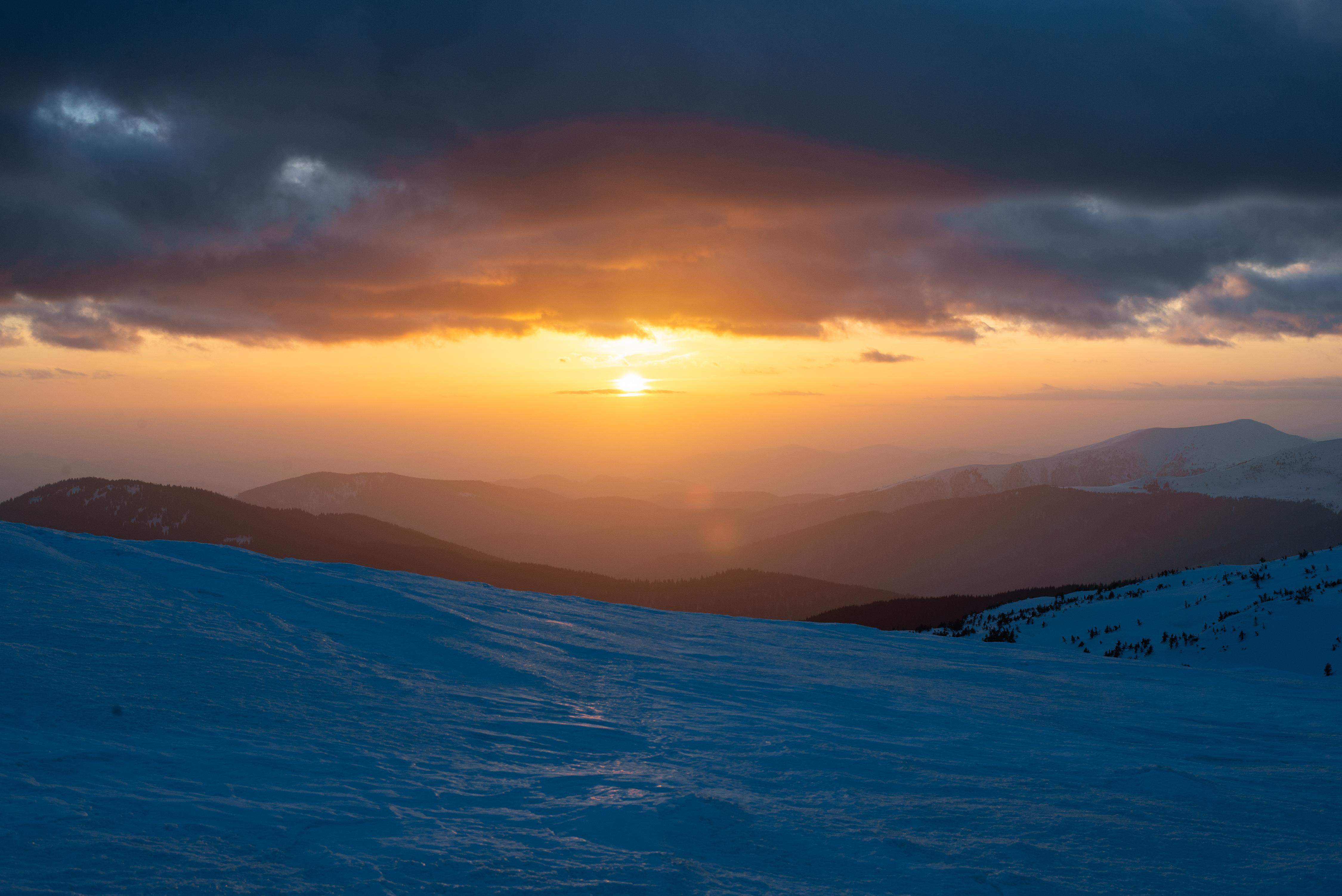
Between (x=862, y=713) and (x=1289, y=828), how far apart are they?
393cm

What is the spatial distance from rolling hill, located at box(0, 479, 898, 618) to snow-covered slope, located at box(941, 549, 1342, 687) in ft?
318

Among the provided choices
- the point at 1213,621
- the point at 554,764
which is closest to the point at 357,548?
the point at 1213,621

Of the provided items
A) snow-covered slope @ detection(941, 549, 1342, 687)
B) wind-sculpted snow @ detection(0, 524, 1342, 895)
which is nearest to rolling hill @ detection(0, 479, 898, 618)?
snow-covered slope @ detection(941, 549, 1342, 687)

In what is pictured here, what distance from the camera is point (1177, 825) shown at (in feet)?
Answer: 18.6

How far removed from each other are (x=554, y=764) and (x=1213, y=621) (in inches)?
701

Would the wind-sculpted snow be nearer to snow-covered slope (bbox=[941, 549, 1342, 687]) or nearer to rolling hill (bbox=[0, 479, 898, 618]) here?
snow-covered slope (bbox=[941, 549, 1342, 687])

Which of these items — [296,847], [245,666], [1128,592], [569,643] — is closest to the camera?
[296,847]

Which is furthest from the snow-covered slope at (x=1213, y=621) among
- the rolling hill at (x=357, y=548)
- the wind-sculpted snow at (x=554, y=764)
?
the rolling hill at (x=357, y=548)

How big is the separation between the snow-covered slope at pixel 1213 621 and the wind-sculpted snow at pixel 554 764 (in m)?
4.90

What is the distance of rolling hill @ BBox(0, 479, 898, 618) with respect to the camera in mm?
132750

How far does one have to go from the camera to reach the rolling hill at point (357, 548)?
13275 cm

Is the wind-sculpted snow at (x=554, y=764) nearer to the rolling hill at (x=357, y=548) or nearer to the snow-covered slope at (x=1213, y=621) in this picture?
the snow-covered slope at (x=1213, y=621)

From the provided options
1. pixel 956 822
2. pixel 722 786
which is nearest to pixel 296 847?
pixel 722 786

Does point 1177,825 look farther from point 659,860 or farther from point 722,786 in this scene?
point 659,860
